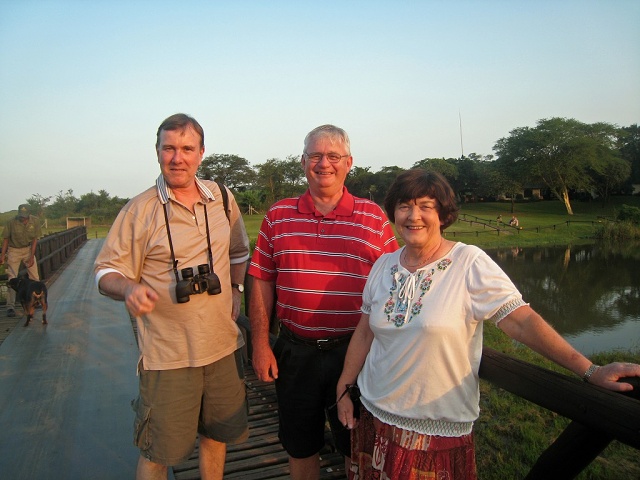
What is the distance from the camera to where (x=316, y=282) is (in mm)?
2432

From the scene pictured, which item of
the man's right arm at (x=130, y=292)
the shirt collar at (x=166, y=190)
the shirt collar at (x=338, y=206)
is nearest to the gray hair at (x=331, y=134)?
the shirt collar at (x=338, y=206)

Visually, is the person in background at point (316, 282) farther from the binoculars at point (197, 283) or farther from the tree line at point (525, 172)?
the tree line at point (525, 172)

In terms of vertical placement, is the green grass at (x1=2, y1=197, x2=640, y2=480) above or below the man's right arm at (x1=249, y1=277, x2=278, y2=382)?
below

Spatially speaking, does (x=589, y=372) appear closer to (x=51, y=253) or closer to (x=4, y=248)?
(x=4, y=248)

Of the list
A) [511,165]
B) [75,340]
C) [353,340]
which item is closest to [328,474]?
[353,340]

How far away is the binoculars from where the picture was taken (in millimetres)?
2266

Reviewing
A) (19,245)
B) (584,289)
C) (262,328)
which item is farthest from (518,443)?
(584,289)

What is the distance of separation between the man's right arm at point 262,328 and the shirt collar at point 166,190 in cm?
50

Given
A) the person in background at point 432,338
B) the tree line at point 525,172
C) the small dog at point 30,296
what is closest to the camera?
the person in background at point 432,338

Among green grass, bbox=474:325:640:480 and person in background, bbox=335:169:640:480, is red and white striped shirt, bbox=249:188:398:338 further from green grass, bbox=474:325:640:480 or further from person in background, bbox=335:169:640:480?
green grass, bbox=474:325:640:480

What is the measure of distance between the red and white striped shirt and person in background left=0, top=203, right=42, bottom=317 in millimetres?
7225

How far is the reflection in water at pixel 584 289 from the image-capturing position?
1226 cm

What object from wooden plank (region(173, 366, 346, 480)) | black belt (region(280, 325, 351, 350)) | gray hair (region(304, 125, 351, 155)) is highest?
gray hair (region(304, 125, 351, 155))

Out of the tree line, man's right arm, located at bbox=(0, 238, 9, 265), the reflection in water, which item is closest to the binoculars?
man's right arm, located at bbox=(0, 238, 9, 265)
